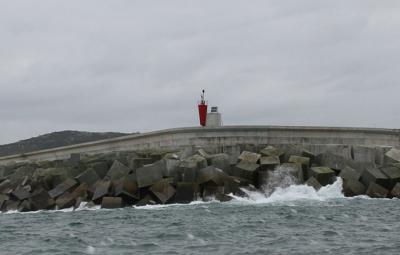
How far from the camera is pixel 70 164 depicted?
26.0 meters

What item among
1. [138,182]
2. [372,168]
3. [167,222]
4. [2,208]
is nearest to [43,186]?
[2,208]

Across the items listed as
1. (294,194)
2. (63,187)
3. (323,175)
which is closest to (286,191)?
(294,194)

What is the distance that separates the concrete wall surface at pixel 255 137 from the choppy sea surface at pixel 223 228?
12.4 ft

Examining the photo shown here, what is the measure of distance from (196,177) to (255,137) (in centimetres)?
436

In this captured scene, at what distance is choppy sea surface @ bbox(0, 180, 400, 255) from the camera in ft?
42.9

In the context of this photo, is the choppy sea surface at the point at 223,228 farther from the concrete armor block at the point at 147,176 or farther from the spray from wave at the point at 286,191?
the concrete armor block at the point at 147,176

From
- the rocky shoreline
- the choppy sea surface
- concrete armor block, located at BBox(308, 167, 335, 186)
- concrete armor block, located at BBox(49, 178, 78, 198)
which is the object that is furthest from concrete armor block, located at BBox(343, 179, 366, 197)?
concrete armor block, located at BBox(49, 178, 78, 198)

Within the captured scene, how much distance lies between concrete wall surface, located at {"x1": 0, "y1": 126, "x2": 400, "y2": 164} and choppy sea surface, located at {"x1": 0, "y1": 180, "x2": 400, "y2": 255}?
3793 millimetres

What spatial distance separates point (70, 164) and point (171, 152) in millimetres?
4237

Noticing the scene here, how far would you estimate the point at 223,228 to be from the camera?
15.2 m

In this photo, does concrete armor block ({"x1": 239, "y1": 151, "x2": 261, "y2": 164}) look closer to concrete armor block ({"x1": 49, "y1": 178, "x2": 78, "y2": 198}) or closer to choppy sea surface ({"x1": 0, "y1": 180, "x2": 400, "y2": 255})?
choppy sea surface ({"x1": 0, "y1": 180, "x2": 400, "y2": 255})

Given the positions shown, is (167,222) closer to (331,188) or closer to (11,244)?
(11,244)

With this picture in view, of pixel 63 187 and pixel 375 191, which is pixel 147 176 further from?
pixel 375 191

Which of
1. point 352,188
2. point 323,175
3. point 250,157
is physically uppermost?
point 250,157
